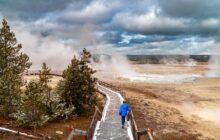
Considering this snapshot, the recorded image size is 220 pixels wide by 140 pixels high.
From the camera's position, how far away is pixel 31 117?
27.4m

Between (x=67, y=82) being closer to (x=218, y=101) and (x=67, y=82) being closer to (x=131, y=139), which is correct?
(x=131, y=139)

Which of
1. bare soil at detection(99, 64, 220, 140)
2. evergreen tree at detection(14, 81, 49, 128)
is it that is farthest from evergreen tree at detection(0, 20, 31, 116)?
bare soil at detection(99, 64, 220, 140)

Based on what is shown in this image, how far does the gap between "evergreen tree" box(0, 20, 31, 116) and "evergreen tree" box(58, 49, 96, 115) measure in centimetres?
449

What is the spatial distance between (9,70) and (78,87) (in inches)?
280

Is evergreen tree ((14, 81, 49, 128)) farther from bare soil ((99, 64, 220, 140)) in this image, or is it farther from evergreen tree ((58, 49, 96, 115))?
bare soil ((99, 64, 220, 140))

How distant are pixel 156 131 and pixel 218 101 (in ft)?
80.2

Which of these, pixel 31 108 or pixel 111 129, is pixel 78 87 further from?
pixel 111 129

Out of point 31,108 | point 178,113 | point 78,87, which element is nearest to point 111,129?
point 31,108

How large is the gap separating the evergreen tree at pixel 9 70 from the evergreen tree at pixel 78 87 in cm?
449

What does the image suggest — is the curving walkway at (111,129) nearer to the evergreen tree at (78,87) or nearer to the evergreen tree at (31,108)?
the evergreen tree at (78,87)

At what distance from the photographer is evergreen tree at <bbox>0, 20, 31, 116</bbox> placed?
30062 mm

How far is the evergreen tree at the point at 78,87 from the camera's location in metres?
34.4

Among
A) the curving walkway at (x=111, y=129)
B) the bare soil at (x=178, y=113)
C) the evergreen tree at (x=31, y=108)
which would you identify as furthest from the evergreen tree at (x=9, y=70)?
the bare soil at (x=178, y=113)

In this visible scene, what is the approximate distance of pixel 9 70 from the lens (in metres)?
32.0
